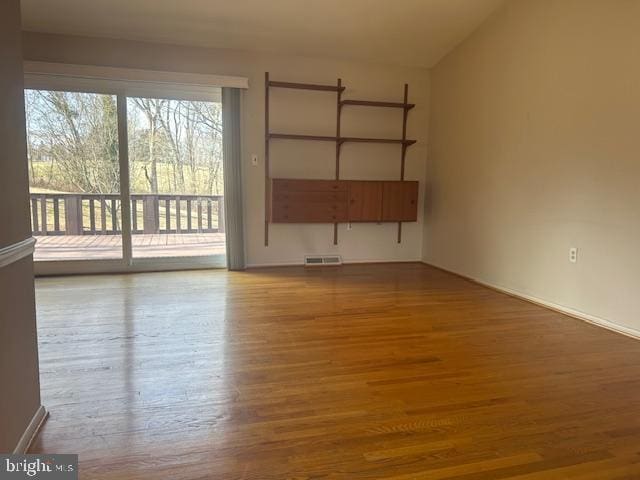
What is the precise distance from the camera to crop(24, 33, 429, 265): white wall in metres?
4.64

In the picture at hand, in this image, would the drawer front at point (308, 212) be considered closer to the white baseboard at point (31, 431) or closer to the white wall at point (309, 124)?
the white wall at point (309, 124)

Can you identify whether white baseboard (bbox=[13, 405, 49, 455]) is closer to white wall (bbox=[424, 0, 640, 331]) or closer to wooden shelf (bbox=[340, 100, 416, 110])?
white wall (bbox=[424, 0, 640, 331])

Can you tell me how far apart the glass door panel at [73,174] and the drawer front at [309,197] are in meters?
1.79

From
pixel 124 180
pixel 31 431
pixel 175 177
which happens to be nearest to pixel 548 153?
pixel 175 177

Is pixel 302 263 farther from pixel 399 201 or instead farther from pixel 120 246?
pixel 120 246

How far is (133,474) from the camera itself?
1475 mm

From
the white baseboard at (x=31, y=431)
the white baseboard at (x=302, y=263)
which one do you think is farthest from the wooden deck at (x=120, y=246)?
the white baseboard at (x=31, y=431)

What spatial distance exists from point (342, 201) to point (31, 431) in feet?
12.8

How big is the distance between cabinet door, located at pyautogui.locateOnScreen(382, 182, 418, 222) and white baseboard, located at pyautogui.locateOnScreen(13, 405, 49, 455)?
4.13 meters

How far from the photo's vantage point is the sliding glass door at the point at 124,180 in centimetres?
456

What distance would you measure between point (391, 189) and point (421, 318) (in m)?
2.30

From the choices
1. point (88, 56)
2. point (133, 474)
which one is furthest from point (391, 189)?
point (133, 474)

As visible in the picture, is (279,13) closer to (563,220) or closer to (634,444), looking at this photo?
(563,220)

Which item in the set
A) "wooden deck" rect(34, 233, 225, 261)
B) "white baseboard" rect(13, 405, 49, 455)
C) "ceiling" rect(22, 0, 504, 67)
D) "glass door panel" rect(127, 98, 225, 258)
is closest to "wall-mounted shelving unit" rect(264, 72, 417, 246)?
"ceiling" rect(22, 0, 504, 67)
